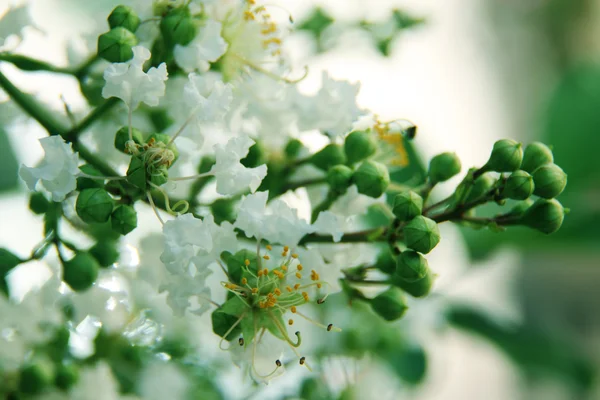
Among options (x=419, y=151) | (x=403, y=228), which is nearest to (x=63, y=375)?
(x=403, y=228)

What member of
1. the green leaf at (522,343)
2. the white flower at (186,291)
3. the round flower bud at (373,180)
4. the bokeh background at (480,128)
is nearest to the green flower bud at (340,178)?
the round flower bud at (373,180)

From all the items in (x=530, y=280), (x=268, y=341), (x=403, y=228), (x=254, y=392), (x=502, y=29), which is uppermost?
(x=403, y=228)

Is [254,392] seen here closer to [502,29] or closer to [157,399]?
[157,399]

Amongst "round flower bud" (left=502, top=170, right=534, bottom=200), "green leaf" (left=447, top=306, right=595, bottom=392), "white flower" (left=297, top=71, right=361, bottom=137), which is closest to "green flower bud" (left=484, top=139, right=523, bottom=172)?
"round flower bud" (left=502, top=170, right=534, bottom=200)

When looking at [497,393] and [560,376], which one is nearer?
[560,376]

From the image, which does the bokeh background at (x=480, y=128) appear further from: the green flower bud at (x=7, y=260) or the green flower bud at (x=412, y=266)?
the green flower bud at (x=412, y=266)

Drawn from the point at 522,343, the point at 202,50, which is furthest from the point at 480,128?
the point at 202,50

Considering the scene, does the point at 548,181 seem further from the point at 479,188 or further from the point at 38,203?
the point at 38,203
